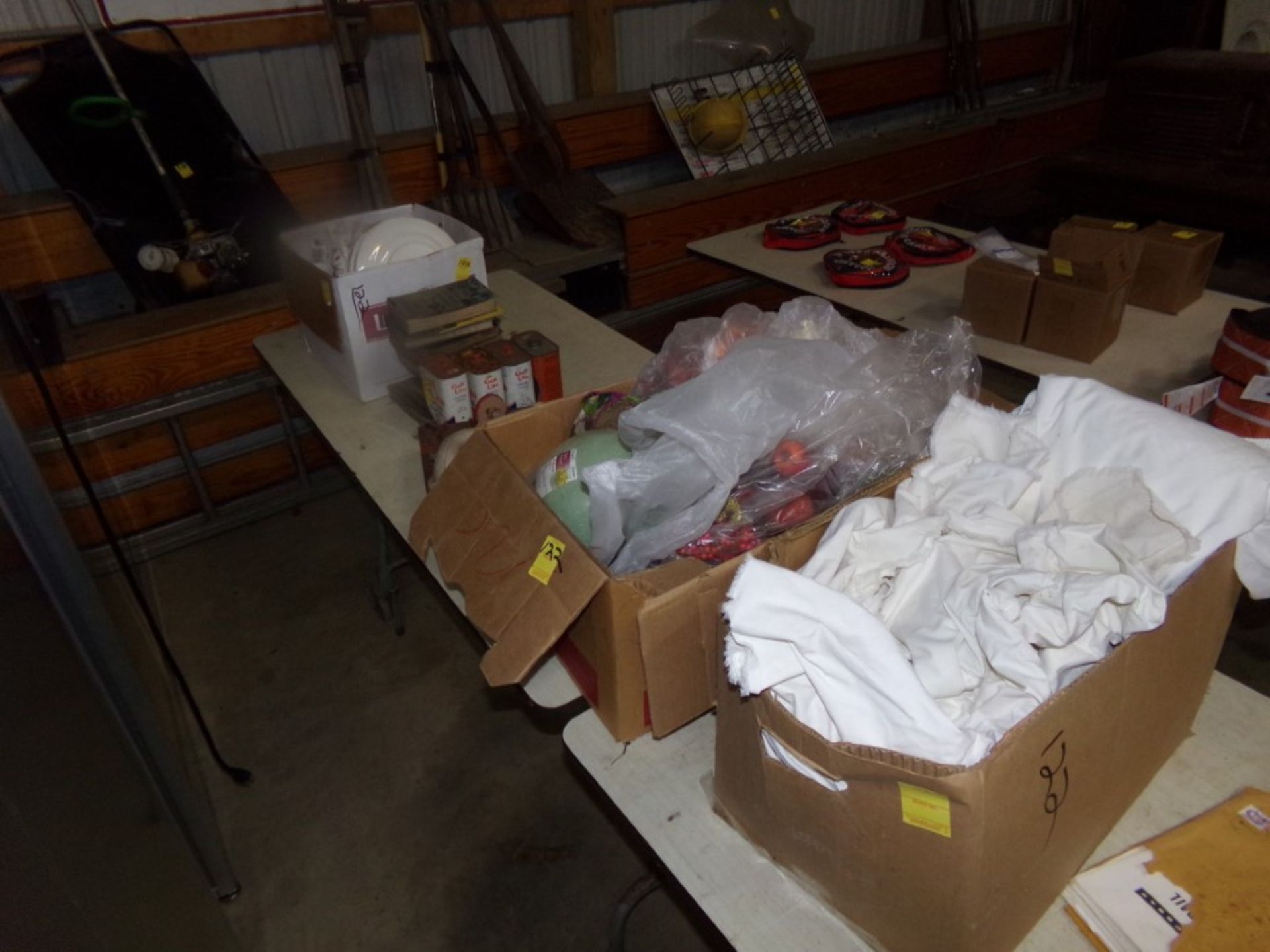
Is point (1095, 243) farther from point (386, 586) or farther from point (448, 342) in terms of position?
point (386, 586)

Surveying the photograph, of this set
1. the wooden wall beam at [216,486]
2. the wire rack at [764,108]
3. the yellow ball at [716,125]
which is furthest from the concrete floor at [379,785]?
the wire rack at [764,108]

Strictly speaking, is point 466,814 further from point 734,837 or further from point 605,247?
point 605,247

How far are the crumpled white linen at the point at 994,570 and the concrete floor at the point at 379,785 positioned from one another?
39.3 inches

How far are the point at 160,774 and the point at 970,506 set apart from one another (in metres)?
1.33

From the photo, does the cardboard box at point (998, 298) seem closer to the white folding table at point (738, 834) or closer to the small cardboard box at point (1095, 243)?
the small cardboard box at point (1095, 243)

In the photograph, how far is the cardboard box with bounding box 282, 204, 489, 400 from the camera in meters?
1.59

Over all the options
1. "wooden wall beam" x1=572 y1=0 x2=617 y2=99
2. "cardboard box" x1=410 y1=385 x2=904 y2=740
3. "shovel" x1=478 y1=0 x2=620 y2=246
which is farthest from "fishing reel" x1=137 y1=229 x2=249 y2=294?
"cardboard box" x1=410 y1=385 x2=904 y2=740

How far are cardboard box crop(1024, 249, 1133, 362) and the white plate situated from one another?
1253 mm

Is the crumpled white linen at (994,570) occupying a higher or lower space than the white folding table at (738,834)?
higher

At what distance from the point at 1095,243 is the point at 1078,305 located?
19 centimetres

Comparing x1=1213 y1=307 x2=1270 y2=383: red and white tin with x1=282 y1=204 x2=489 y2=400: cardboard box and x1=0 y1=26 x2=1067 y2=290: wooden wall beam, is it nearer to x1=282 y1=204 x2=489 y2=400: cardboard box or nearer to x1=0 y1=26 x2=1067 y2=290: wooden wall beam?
x1=282 y1=204 x2=489 y2=400: cardboard box

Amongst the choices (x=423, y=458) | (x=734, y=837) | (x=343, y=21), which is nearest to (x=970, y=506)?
(x=734, y=837)

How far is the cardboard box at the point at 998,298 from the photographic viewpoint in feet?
5.83

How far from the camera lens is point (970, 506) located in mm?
861
